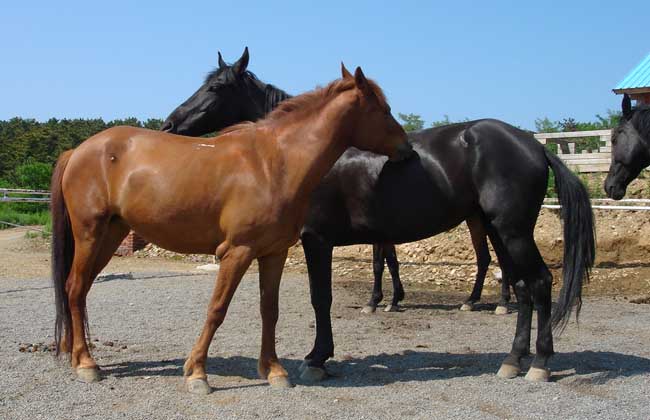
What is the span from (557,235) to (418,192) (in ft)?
27.2

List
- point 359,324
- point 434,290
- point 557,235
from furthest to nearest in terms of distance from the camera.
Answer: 1. point 557,235
2. point 434,290
3. point 359,324

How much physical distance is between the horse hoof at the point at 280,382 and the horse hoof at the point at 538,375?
6.10 feet

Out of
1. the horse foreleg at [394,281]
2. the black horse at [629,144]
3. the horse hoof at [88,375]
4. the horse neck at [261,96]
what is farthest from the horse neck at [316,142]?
the horse foreleg at [394,281]

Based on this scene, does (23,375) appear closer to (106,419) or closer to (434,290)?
(106,419)

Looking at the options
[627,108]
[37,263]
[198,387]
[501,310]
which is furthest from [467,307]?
[37,263]

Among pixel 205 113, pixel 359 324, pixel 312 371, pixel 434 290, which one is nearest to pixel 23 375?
pixel 312 371

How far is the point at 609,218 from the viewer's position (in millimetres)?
13430

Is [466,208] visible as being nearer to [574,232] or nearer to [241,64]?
[574,232]

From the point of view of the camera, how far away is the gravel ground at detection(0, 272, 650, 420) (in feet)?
14.9

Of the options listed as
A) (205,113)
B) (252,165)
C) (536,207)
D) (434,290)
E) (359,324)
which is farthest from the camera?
(434,290)

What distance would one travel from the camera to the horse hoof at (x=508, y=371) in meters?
5.41

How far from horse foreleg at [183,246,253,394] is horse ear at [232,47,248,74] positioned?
2613 millimetres

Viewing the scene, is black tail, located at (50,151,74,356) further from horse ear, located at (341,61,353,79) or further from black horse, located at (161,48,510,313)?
horse ear, located at (341,61,353,79)

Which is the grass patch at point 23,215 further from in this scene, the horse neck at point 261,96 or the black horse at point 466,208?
the black horse at point 466,208
